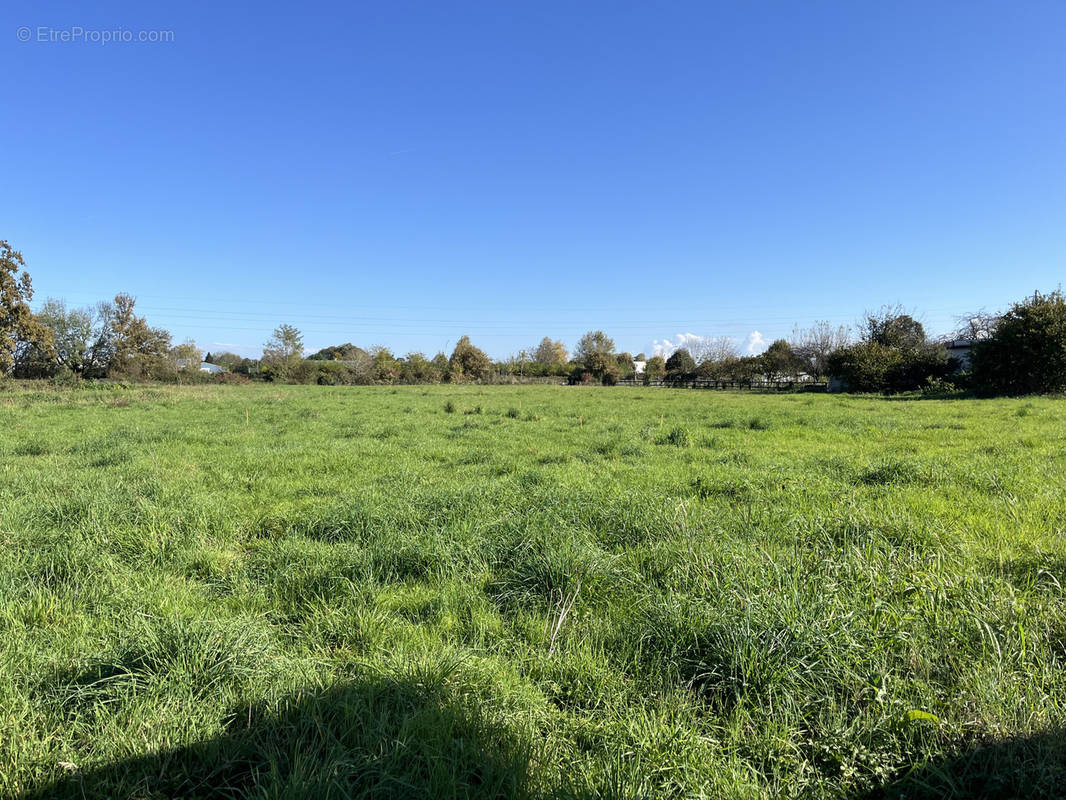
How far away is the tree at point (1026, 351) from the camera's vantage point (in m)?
20.3

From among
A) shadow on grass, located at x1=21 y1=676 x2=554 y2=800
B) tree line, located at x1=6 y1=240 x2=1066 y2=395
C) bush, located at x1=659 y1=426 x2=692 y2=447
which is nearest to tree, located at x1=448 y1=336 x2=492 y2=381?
tree line, located at x1=6 y1=240 x2=1066 y2=395

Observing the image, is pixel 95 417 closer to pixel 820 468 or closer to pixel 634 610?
pixel 634 610

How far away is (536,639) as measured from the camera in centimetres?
271

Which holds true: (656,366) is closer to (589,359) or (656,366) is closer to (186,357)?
(589,359)

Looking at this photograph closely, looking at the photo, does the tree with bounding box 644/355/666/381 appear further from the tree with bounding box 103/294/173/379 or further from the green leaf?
the green leaf

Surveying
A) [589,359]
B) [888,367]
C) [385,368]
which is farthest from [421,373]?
[888,367]

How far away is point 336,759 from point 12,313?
38.4 metres

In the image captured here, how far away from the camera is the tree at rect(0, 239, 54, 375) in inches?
1007

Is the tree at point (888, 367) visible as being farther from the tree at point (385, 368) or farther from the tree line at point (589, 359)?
the tree at point (385, 368)

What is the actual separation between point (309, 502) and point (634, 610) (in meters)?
3.96

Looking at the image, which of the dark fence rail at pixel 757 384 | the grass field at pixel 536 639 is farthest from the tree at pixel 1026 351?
the grass field at pixel 536 639

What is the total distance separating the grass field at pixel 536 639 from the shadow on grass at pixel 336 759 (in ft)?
0.04

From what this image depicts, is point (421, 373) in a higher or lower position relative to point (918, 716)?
higher

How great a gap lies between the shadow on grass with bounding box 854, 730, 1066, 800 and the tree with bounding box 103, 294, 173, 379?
1988 inches
